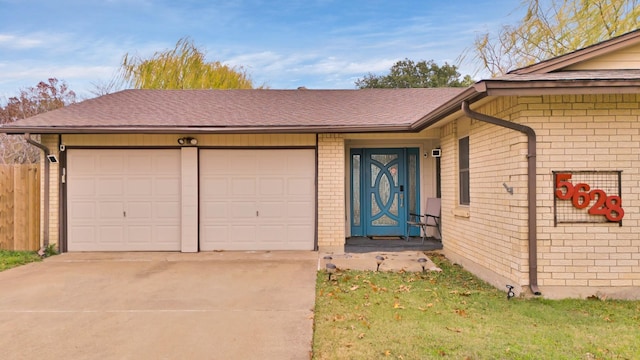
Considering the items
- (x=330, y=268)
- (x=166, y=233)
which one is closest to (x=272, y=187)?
(x=166, y=233)

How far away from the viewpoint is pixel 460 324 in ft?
14.3

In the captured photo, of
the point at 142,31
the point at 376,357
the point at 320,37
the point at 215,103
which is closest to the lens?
the point at 376,357

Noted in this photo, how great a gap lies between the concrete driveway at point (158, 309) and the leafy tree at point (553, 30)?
1447 centimetres

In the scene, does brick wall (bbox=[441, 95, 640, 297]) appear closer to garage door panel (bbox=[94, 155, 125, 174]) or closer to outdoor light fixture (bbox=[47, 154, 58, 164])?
garage door panel (bbox=[94, 155, 125, 174])

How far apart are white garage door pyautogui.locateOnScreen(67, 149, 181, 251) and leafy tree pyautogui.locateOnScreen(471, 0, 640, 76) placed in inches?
565

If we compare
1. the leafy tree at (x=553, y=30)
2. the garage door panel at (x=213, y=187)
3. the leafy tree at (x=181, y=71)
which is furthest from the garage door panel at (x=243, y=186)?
the leafy tree at (x=181, y=71)

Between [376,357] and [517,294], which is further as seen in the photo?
[517,294]

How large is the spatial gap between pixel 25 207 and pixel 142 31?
1567 cm

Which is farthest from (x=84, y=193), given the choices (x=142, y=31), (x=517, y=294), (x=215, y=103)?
(x=142, y=31)

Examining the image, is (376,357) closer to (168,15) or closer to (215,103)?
(215,103)

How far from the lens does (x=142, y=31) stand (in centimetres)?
2189

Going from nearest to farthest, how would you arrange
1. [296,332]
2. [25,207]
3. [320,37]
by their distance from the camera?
[296,332]
[25,207]
[320,37]

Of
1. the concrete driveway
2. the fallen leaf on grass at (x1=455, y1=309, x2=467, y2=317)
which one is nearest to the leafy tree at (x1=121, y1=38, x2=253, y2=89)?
the concrete driveway

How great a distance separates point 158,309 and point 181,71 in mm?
22345
